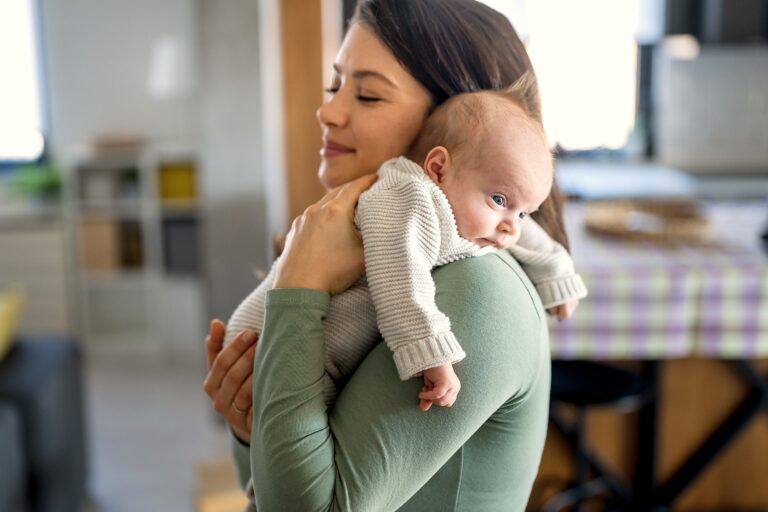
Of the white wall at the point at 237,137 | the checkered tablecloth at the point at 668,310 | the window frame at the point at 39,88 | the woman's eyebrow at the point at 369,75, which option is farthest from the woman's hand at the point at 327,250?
the window frame at the point at 39,88

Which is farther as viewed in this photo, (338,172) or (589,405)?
(589,405)

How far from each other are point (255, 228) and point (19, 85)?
100 inches

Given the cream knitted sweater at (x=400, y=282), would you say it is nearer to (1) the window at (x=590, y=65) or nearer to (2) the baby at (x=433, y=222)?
(2) the baby at (x=433, y=222)

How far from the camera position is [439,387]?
643 mm

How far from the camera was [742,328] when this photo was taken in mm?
2002

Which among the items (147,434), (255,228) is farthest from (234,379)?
(147,434)

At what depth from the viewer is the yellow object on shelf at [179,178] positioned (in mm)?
4492

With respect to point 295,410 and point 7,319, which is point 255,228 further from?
point 295,410

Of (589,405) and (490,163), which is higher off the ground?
(490,163)

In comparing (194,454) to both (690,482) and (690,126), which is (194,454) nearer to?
(690,482)

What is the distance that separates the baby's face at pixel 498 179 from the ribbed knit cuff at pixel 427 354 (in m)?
0.12

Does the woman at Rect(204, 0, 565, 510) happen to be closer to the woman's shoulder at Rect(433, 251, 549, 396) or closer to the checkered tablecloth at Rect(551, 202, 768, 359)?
the woman's shoulder at Rect(433, 251, 549, 396)

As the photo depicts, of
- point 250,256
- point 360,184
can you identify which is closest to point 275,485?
point 360,184

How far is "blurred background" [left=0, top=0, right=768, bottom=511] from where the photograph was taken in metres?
2.02
